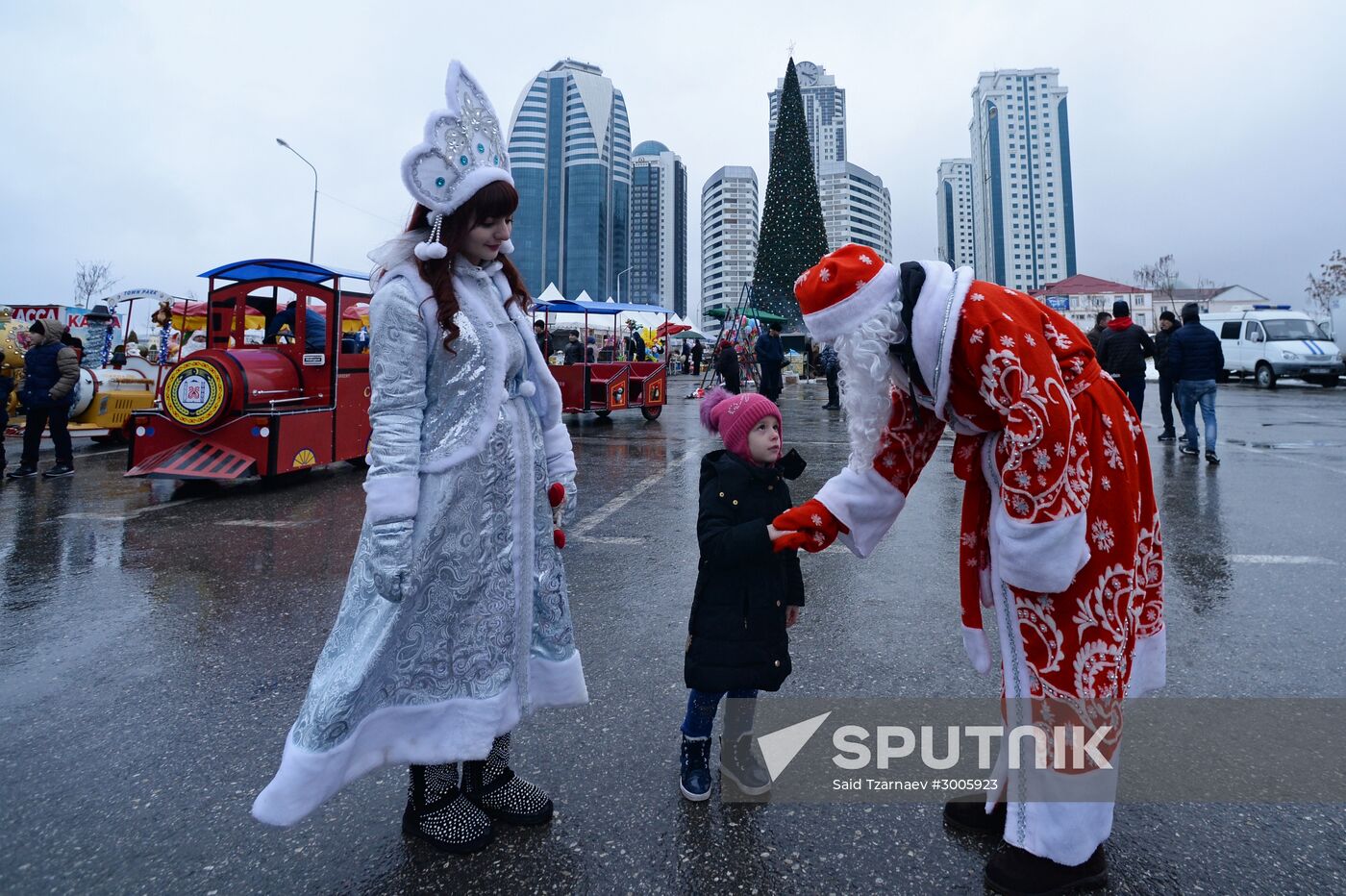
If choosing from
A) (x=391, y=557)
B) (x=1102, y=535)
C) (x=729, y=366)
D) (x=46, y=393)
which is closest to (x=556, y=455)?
(x=391, y=557)

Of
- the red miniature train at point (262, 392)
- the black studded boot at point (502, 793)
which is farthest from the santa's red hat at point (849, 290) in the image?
the red miniature train at point (262, 392)

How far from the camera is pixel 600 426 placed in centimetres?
1413

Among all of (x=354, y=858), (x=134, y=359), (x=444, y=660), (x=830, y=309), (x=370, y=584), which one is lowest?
(x=354, y=858)

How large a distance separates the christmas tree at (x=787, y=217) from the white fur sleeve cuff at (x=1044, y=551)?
34.3m

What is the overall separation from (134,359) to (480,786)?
46.0 ft

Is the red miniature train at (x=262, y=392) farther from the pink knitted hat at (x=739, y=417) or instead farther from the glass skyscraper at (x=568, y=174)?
the glass skyscraper at (x=568, y=174)

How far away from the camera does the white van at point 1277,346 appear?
21.0 meters

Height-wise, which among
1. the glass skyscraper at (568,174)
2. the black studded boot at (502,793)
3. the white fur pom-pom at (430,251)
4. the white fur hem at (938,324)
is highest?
the glass skyscraper at (568,174)

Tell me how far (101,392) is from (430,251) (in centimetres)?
1294

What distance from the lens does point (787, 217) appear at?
116 feet

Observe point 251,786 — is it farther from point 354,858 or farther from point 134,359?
point 134,359

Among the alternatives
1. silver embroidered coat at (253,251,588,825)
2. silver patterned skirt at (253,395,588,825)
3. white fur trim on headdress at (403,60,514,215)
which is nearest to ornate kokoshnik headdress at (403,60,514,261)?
white fur trim on headdress at (403,60,514,215)

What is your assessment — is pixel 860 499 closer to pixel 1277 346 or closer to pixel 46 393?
pixel 46 393

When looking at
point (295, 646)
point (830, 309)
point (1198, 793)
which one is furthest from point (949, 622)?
point (295, 646)
